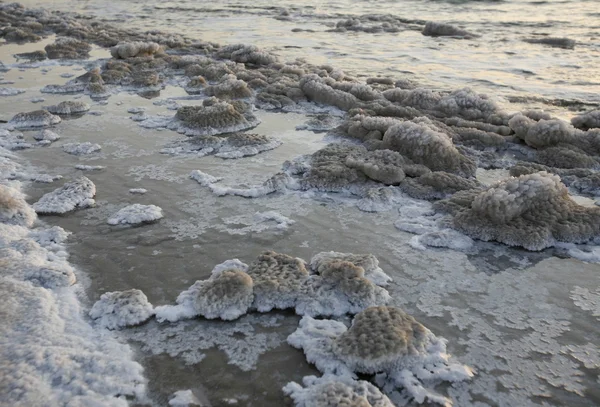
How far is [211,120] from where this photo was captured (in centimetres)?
538

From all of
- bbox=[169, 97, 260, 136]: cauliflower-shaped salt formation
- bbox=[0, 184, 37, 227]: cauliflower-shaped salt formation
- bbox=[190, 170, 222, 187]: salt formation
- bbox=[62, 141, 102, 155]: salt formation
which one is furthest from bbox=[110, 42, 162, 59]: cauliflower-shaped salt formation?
bbox=[0, 184, 37, 227]: cauliflower-shaped salt formation

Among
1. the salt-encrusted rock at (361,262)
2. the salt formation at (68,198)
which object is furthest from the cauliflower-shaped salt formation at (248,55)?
the salt-encrusted rock at (361,262)

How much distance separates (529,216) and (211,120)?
11.0 feet

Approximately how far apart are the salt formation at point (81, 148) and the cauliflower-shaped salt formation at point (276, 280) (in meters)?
2.60

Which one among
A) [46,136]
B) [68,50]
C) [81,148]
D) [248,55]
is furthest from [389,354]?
[68,50]

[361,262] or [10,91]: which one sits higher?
[361,262]

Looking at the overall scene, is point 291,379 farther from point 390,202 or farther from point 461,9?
point 461,9

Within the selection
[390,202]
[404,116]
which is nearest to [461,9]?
[404,116]

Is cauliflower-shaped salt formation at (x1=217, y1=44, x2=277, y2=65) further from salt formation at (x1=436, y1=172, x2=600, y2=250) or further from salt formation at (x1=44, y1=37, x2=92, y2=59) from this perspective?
salt formation at (x1=436, y1=172, x2=600, y2=250)

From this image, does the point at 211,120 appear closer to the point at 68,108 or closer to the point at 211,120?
the point at 211,120

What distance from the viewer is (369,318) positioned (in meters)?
2.26

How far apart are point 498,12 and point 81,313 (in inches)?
640

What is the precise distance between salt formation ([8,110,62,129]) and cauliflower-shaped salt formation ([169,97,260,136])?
1324 millimetres

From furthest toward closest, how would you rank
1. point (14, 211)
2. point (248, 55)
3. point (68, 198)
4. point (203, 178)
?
point (248, 55), point (203, 178), point (68, 198), point (14, 211)
